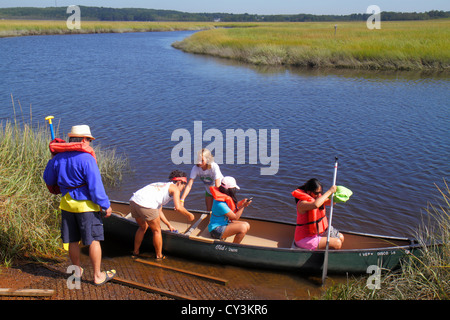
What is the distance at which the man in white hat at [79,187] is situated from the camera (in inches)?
196

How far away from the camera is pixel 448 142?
41.9 ft

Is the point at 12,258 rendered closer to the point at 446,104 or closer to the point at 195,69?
the point at 446,104

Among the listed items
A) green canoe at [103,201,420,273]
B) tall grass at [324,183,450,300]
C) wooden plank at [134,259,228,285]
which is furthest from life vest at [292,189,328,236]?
wooden plank at [134,259,228,285]

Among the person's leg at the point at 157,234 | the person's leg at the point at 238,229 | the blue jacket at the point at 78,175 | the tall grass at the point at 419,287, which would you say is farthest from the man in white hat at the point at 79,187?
→ the tall grass at the point at 419,287

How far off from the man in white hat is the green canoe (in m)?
1.52

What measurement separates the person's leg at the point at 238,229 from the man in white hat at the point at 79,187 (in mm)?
2047

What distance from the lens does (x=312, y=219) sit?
6066 mm

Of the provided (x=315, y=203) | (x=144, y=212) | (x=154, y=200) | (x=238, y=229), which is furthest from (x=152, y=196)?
(x=315, y=203)

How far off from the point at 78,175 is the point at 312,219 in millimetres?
3349

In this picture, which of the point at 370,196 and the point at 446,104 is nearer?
the point at 370,196

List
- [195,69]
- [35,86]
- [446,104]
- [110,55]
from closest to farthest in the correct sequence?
[446,104]
[35,86]
[195,69]
[110,55]

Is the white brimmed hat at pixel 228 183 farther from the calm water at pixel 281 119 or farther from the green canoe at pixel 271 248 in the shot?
the calm water at pixel 281 119

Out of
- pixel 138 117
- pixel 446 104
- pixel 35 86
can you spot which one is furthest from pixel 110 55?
pixel 446 104
